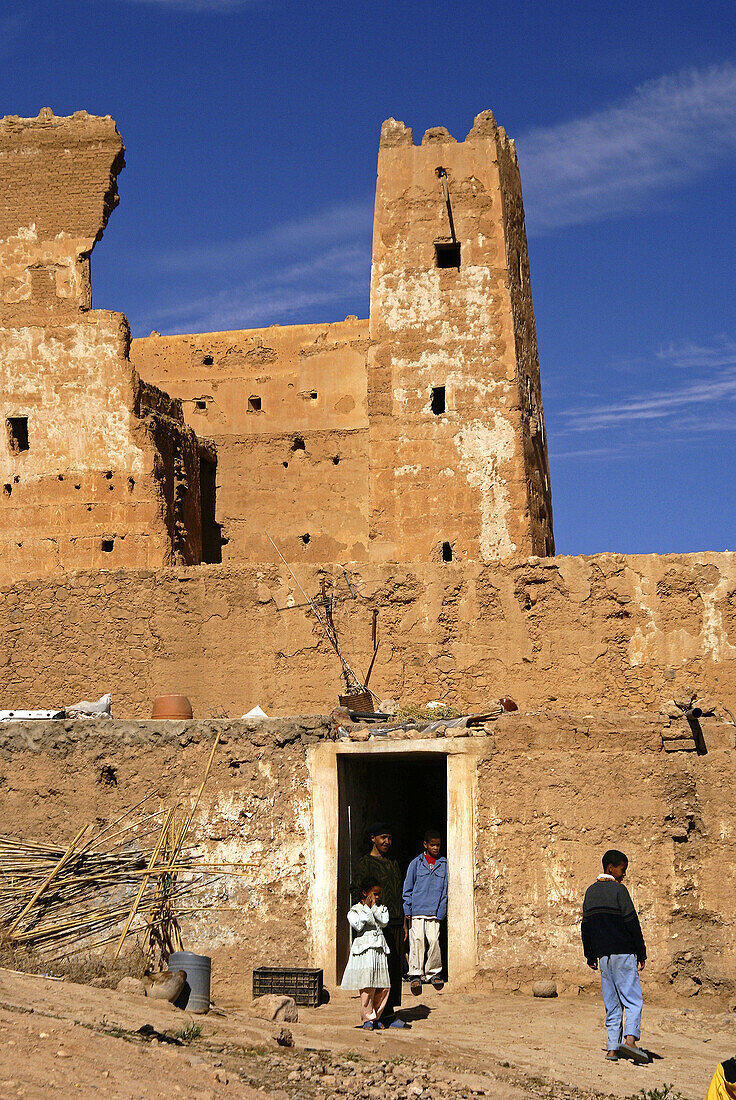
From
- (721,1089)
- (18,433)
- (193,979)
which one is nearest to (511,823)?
(193,979)

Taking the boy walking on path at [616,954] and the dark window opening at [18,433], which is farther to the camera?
the dark window opening at [18,433]

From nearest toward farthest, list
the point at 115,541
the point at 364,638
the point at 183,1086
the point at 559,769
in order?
1. the point at 183,1086
2. the point at 559,769
3. the point at 364,638
4. the point at 115,541

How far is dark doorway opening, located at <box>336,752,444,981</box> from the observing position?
10031mm

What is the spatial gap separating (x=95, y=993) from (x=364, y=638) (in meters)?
4.49

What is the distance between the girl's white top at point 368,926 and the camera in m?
8.53

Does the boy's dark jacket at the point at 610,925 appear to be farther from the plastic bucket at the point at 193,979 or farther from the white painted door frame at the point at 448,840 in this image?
the plastic bucket at the point at 193,979

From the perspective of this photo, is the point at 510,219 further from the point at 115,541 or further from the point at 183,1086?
the point at 183,1086

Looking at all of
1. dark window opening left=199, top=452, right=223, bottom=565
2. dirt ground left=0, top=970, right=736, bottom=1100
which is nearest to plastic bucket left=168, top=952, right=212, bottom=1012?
dirt ground left=0, top=970, right=736, bottom=1100

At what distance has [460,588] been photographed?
11539 millimetres

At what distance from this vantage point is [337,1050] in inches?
303

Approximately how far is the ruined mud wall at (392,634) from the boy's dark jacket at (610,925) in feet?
8.94

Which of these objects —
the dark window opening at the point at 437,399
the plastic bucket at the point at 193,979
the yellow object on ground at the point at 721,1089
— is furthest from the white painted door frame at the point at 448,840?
the dark window opening at the point at 437,399

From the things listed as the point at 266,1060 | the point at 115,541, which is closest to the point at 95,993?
the point at 266,1060

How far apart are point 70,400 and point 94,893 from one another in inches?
382
